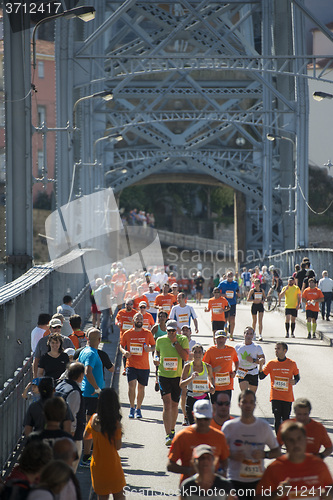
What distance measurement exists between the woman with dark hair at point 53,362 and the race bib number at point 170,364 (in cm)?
248

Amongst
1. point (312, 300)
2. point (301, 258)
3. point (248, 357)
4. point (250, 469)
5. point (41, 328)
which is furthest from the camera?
point (301, 258)

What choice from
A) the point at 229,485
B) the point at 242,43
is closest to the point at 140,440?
the point at 229,485

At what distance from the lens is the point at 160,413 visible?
1536cm

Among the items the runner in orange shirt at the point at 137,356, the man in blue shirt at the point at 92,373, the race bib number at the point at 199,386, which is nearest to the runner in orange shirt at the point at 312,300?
the runner in orange shirt at the point at 137,356

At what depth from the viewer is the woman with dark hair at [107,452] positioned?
28.9ft

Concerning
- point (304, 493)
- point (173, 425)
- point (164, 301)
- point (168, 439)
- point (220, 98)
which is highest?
point (220, 98)

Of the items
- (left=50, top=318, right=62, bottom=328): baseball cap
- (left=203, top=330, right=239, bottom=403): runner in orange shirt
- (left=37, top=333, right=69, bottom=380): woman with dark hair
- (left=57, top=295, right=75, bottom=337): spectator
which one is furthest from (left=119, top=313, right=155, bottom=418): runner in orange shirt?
(left=37, top=333, right=69, bottom=380): woman with dark hair

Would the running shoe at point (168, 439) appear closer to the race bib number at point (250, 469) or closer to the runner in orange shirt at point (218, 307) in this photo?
the race bib number at point (250, 469)

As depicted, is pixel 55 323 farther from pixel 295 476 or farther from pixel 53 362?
pixel 295 476

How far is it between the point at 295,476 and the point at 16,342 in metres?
6.33

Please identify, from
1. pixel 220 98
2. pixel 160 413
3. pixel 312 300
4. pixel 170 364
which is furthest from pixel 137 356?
pixel 220 98

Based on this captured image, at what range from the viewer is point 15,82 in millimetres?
17859

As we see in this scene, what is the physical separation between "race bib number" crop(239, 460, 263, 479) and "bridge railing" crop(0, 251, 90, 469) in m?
3.61

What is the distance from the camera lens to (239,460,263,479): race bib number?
8117mm
